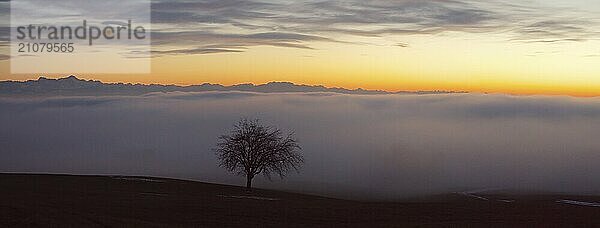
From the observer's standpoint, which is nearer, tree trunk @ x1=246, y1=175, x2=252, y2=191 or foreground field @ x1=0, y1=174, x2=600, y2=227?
foreground field @ x1=0, y1=174, x2=600, y2=227

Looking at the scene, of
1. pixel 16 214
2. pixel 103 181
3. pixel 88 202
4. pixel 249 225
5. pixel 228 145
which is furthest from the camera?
pixel 103 181

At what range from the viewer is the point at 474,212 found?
1865 inches

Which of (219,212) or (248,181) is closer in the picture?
(219,212)

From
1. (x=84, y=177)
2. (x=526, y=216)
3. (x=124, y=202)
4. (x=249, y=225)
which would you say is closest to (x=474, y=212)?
(x=526, y=216)

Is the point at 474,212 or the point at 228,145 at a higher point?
the point at 228,145

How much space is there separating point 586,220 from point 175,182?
124ft

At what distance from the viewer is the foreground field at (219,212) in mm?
34406

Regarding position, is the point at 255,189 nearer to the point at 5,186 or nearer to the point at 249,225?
the point at 5,186

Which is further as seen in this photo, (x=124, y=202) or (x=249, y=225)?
(x=124, y=202)

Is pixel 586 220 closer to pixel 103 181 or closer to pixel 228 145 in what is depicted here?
pixel 228 145

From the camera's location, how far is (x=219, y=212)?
4156cm

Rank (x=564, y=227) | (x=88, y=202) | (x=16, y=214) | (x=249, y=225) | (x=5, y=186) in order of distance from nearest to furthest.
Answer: (x=16, y=214), (x=249, y=225), (x=564, y=227), (x=88, y=202), (x=5, y=186)

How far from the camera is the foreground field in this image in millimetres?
34406

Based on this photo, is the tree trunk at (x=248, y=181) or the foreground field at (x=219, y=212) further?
the tree trunk at (x=248, y=181)
